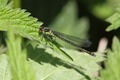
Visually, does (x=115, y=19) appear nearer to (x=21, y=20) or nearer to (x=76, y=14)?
(x=21, y=20)

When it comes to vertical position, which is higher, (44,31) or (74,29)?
(44,31)

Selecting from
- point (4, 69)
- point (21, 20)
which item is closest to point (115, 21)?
point (21, 20)

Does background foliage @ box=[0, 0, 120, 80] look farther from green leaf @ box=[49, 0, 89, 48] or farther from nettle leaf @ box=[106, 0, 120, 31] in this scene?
green leaf @ box=[49, 0, 89, 48]

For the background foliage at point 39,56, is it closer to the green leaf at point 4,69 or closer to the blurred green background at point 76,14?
the green leaf at point 4,69

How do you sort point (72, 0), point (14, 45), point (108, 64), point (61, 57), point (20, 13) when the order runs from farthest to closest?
1. point (72, 0)
2. point (61, 57)
3. point (20, 13)
4. point (108, 64)
5. point (14, 45)

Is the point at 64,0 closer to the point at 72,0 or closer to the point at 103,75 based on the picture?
the point at 72,0

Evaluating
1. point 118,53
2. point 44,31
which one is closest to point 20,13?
point 44,31

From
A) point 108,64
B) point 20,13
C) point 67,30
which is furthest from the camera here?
point 67,30
